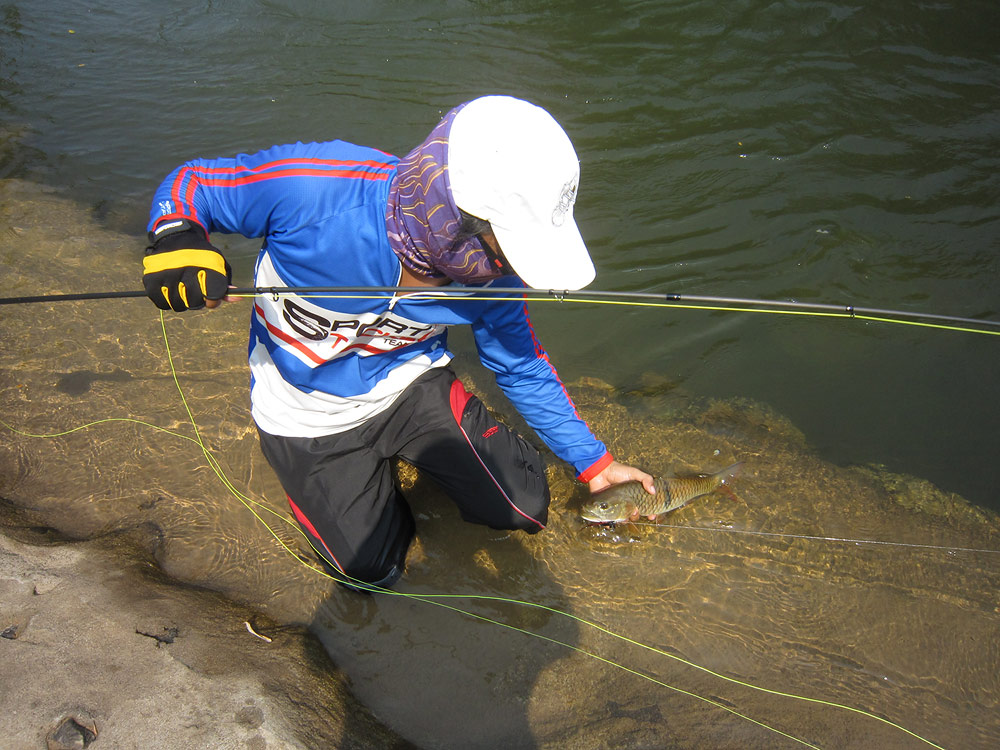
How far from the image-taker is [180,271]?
94.0 inches

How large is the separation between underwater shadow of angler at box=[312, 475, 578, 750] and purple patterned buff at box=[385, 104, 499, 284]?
5.21 ft

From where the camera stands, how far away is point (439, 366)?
3.47 metres

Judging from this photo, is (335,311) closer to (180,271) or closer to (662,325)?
(180,271)

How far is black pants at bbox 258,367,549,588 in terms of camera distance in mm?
3189

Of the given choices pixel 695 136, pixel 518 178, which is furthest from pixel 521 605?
pixel 695 136

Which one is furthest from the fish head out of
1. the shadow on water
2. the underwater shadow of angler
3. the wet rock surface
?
the wet rock surface

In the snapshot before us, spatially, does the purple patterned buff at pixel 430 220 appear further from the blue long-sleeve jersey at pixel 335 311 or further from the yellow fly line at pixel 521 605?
the yellow fly line at pixel 521 605

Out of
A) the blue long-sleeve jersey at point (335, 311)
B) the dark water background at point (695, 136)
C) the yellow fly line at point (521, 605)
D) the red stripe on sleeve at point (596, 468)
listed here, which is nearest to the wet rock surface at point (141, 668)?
the yellow fly line at point (521, 605)

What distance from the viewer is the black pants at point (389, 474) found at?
10.5ft

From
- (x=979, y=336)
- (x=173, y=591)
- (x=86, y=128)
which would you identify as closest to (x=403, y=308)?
(x=173, y=591)

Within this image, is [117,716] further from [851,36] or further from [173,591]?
[851,36]

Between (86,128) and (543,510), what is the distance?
7053 millimetres

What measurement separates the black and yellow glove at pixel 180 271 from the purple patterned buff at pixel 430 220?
2.15 ft

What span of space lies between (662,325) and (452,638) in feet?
9.87
